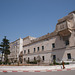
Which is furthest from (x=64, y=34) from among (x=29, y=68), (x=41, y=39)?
(x=29, y=68)

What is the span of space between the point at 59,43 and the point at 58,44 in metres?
0.42

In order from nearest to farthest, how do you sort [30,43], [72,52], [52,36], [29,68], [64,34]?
[29,68], [72,52], [64,34], [52,36], [30,43]

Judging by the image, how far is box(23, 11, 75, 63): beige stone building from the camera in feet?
70.6

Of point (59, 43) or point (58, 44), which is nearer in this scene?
point (59, 43)

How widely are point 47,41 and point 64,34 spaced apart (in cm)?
689

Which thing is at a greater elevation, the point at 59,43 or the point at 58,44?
the point at 59,43

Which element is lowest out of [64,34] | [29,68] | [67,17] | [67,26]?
[29,68]

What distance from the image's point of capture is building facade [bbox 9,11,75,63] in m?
21.6

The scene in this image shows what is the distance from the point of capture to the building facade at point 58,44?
2158 cm

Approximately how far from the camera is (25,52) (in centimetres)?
3769

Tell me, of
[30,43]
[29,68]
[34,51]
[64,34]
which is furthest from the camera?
[30,43]

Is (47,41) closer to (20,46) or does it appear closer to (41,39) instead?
(41,39)

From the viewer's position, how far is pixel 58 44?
962 inches

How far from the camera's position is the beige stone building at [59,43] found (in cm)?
2153
